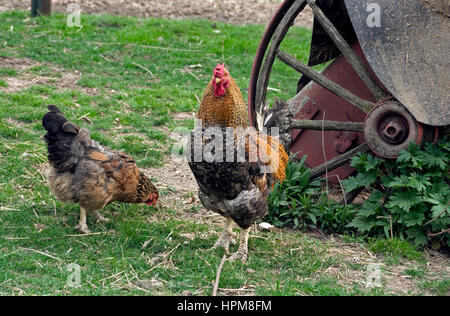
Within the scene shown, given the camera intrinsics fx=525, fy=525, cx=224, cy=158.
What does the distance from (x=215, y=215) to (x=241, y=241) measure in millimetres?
935

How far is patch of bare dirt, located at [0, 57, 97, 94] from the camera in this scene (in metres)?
8.05

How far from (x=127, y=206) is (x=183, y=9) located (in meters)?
7.76

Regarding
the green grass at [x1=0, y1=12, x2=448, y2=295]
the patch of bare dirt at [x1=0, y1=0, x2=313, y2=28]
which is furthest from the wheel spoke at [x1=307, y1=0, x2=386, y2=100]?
the patch of bare dirt at [x1=0, y1=0, x2=313, y2=28]

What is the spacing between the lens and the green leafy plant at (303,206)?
540 centimetres

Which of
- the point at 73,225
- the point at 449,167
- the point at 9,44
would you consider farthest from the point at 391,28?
the point at 9,44

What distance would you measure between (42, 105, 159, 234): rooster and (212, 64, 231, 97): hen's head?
1.48 m

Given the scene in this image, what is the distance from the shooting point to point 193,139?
14.6 ft

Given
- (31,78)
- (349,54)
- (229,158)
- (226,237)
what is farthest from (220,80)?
(31,78)

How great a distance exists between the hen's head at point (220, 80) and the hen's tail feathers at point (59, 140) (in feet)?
4.84

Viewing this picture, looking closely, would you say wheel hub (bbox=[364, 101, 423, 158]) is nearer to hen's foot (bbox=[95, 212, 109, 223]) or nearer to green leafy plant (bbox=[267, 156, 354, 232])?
green leafy plant (bbox=[267, 156, 354, 232])

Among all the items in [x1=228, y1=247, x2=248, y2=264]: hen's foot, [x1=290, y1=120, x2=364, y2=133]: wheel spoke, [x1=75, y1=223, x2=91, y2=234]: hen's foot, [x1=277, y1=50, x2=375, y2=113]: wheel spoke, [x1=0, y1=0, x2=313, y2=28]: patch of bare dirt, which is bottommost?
[x1=228, y1=247, x2=248, y2=264]: hen's foot

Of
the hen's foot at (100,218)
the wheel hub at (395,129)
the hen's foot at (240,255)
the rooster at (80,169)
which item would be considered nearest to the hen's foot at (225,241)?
the hen's foot at (240,255)
